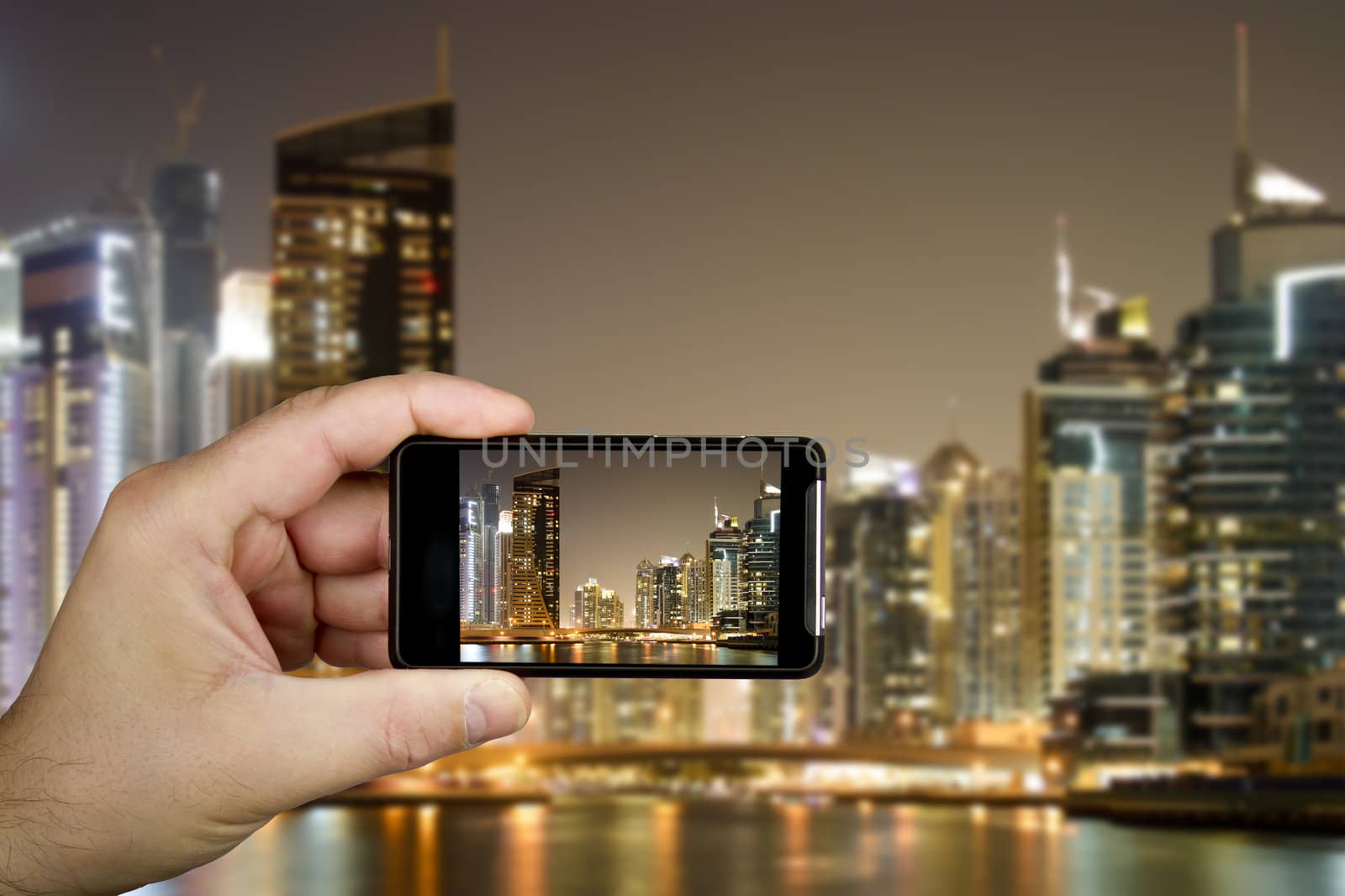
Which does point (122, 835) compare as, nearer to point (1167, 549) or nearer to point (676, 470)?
point (676, 470)

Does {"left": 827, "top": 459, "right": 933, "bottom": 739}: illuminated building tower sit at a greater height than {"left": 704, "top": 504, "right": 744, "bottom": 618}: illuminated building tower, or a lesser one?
lesser

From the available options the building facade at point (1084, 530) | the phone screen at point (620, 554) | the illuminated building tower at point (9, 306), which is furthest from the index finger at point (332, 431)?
the illuminated building tower at point (9, 306)

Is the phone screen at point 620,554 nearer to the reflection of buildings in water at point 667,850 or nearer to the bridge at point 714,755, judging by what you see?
the reflection of buildings in water at point 667,850

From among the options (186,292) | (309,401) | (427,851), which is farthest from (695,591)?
(186,292)

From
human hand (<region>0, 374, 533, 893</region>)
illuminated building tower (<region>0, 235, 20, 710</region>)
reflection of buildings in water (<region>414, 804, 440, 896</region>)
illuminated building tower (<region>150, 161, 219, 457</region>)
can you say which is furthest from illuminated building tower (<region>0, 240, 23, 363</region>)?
human hand (<region>0, 374, 533, 893</region>)

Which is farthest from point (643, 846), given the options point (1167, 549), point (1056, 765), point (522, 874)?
point (1167, 549)

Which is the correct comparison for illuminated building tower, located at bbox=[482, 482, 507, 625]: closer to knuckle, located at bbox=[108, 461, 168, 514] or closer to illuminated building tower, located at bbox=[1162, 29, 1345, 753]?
knuckle, located at bbox=[108, 461, 168, 514]
